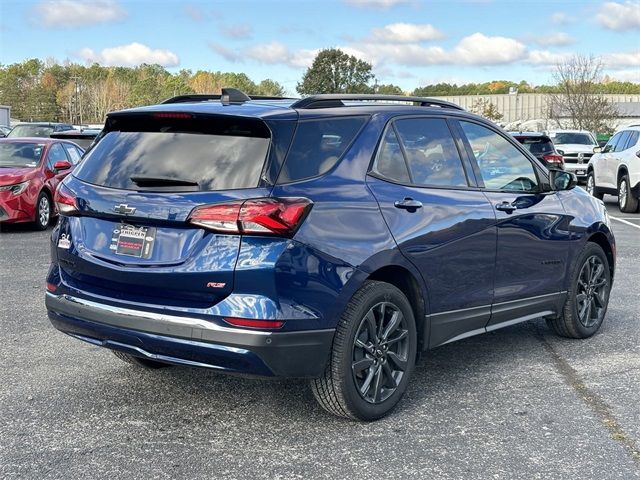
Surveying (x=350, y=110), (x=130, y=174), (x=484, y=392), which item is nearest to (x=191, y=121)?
(x=130, y=174)

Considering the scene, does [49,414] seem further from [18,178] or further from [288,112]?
[18,178]

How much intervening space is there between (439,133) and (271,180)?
62.9 inches

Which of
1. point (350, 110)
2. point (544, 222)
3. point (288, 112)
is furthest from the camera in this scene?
point (544, 222)

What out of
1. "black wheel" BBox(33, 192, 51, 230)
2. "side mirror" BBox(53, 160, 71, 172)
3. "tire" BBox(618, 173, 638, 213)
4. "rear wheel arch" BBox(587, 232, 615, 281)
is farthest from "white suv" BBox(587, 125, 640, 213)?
"black wheel" BBox(33, 192, 51, 230)

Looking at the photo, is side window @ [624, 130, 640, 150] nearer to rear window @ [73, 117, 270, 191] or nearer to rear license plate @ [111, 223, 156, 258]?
rear window @ [73, 117, 270, 191]

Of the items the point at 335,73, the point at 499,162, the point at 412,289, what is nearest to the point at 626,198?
the point at 499,162

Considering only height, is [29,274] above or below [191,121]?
below

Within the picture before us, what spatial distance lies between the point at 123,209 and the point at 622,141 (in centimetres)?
1651

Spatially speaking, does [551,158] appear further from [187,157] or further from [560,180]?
[187,157]

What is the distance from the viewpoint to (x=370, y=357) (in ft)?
14.5

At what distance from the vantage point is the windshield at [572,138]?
27.3m

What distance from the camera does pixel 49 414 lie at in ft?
14.7

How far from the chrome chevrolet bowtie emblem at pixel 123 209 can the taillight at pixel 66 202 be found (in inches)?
14.7

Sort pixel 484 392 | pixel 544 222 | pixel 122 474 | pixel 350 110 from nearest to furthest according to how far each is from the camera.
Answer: pixel 122 474
pixel 350 110
pixel 484 392
pixel 544 222
